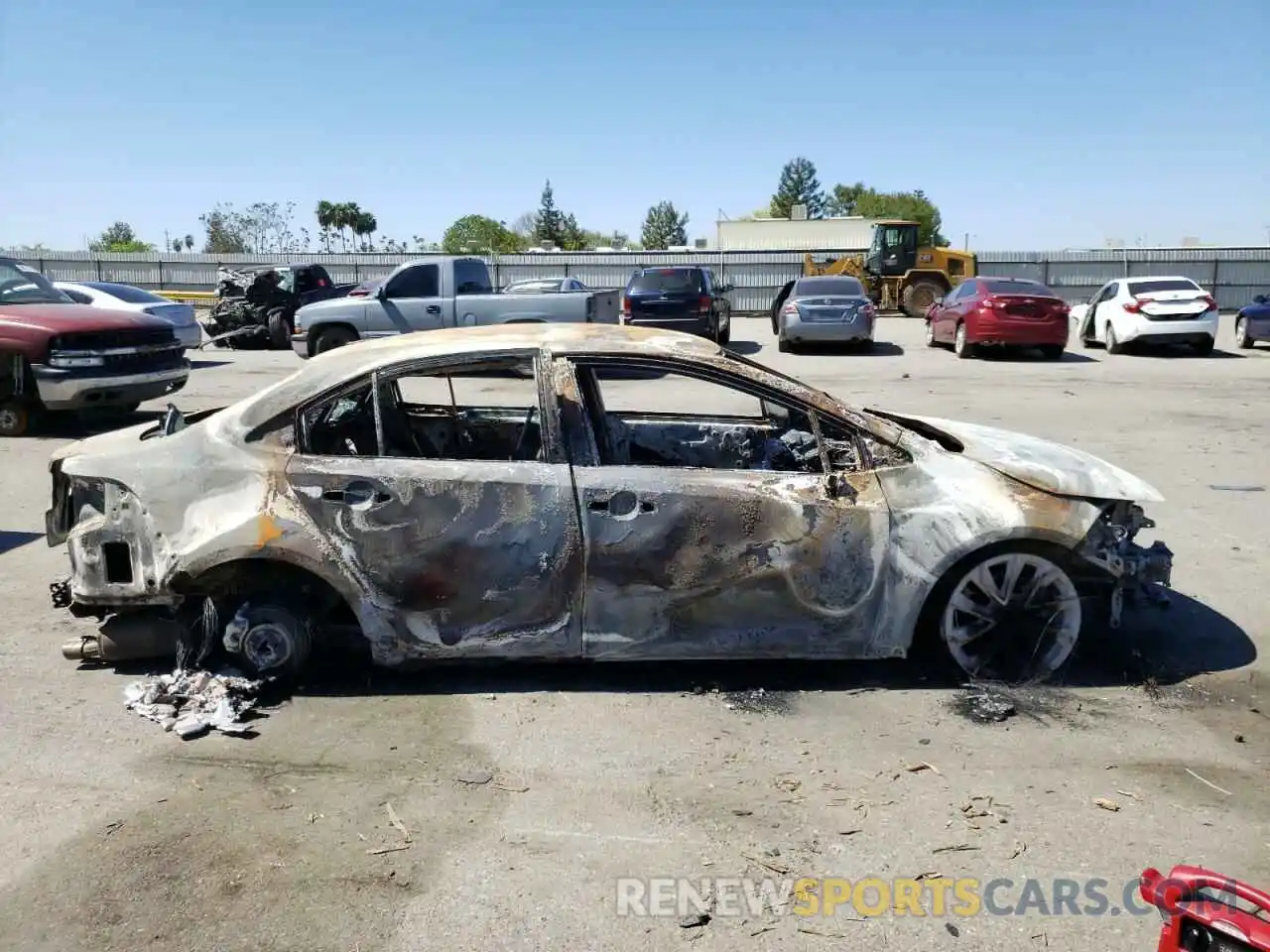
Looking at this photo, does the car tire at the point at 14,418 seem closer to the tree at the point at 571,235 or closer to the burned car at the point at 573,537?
the burned car at the point at 573,537

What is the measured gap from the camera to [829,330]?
20234 millimetres

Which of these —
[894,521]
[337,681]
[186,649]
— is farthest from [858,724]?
[186,649]

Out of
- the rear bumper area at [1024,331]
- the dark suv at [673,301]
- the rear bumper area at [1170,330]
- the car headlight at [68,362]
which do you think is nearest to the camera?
the car headlight at [68,362]

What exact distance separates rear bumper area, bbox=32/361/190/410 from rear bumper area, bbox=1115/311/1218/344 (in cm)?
1671

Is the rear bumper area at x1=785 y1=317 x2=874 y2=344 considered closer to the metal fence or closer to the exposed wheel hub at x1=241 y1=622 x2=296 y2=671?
the metal fence

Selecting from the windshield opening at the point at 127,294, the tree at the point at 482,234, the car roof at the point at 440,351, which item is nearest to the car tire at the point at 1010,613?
the car roof at the point at 440,351

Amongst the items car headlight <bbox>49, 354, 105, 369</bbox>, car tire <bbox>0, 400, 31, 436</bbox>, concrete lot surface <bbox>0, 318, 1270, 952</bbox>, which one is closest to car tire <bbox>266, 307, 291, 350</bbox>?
car tire <bbox>0, 400, 31, 436</bbox>

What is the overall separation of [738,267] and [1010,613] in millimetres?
31839

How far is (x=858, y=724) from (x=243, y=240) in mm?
67862

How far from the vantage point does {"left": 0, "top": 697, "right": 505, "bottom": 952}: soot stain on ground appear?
9.58 feet

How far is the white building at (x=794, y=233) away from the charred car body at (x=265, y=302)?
42.8 m

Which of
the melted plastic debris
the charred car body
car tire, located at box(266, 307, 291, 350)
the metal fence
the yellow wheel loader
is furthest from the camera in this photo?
the metal fence

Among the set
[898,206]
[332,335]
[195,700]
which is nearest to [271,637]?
[195,700]

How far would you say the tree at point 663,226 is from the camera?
119312mm
